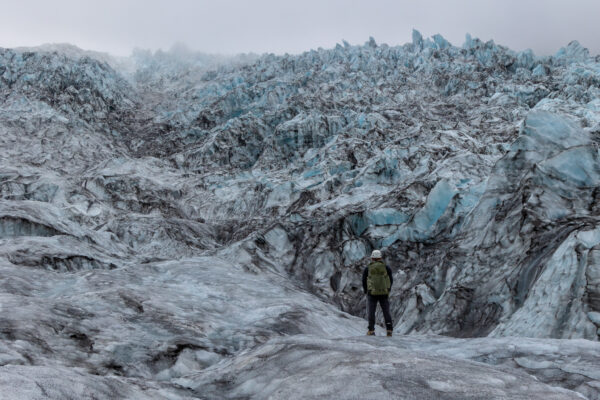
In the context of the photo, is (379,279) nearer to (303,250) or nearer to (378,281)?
(378,281)

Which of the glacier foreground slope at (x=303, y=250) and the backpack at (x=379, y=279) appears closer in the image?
the glacier foreground slope at (x=303, y=250)

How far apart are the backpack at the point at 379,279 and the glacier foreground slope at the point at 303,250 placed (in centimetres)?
103

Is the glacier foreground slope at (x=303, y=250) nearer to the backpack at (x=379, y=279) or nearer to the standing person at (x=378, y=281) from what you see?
the standing person at (x=378, y=281)

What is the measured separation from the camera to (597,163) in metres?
12.8

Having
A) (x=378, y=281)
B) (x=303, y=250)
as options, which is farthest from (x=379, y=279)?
(x=303, y=250)

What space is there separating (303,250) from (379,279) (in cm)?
1492

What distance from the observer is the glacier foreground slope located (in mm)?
5555

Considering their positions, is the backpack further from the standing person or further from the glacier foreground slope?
the glacier foreground slope

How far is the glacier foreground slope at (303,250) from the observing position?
5.55 metres

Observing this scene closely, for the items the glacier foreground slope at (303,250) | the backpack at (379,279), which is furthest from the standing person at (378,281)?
the glacier foreground slope at (303,250)

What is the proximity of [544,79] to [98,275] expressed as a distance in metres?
67.9

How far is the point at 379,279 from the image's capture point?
7.95 m

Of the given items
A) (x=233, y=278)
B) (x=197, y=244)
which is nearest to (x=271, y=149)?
(x=197, y=244)

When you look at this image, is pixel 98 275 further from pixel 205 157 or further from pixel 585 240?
pixel 205 157
